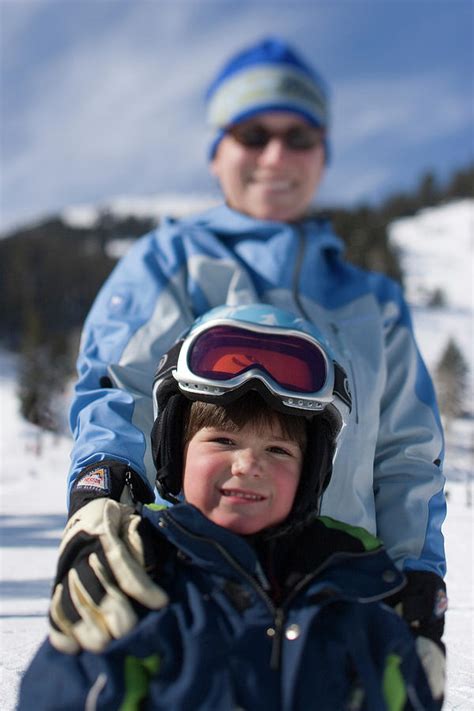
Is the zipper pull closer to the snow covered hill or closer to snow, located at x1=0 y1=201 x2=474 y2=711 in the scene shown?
snow, located at x1=0 y1=201 x2=474 y2=711

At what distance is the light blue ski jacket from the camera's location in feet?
7.22

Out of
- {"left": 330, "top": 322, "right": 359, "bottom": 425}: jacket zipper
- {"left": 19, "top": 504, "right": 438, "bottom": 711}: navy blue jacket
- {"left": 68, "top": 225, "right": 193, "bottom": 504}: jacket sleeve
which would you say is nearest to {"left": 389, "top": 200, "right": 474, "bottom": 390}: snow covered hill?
{"left": 330, "top": 322, "right": 359, "bottom": 425}: jacket zipper

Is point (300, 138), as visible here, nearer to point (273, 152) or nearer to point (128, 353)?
point (273, 152)

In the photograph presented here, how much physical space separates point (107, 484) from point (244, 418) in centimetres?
47

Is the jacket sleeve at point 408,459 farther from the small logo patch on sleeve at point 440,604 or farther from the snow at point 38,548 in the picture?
the snow at point 38,548

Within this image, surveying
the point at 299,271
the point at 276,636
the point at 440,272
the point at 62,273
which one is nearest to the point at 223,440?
the point at 276,636

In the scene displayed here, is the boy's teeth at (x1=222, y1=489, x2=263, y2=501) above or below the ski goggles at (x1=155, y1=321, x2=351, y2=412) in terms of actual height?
below

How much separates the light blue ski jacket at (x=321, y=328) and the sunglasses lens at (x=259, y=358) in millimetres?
398

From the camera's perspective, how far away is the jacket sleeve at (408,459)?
2.11 m

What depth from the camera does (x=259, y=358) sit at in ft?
6.50

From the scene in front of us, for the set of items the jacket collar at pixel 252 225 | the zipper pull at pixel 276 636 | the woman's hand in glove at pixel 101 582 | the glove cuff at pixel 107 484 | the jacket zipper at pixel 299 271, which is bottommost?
the zipper pull at pixel 276 636

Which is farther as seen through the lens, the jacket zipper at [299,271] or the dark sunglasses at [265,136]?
the dark sunglasses at [265,136]

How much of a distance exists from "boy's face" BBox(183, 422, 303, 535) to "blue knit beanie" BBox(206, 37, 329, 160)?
1.63 m

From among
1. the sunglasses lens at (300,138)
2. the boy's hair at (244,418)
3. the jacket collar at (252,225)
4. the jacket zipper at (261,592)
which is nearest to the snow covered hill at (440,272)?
the jacket collar at (252,225)
